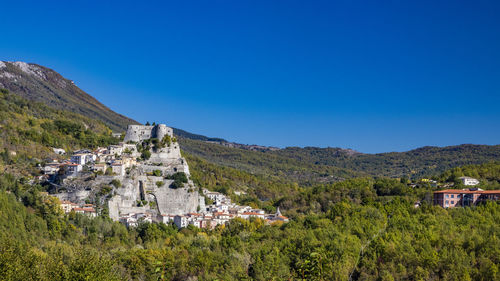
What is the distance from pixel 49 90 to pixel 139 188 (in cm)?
11994

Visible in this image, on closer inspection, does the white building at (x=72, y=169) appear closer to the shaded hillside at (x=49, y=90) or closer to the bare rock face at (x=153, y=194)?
the bare rock face at (x=153, y=194)

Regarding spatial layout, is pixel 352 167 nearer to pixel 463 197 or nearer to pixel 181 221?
pixel 463 197

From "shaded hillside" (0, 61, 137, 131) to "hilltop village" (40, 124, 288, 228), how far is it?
70626mm

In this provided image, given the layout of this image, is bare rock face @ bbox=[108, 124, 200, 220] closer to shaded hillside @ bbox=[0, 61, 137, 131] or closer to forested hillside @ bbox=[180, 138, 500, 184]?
forested hillside @ bbox=[180, 138, 500, 184]

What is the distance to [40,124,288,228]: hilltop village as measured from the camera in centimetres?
5684

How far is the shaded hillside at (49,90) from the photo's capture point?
15225cm

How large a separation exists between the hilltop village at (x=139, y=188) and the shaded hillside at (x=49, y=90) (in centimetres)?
7063

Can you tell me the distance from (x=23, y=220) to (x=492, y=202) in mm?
43326

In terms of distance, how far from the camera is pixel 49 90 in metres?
169

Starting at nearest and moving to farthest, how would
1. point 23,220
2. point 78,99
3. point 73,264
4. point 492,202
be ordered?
point 73,264 < point 23,220 < point 492,202 < point 78,99

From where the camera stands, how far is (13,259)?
3048 cm

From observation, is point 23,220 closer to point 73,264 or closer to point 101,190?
point 101,190

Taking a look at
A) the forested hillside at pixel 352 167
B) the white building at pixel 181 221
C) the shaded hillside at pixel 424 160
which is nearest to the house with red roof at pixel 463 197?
the white building at pixel 181 221

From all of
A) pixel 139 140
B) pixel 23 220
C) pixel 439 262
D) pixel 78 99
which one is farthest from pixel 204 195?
pixel 78 99
